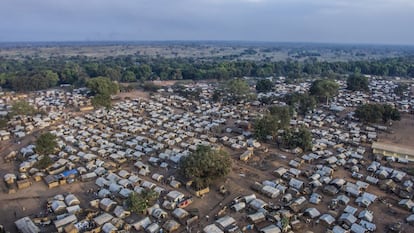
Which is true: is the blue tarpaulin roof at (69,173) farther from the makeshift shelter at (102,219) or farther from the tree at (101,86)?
the tree at (101,86)

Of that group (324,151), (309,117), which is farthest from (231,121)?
(324,151)

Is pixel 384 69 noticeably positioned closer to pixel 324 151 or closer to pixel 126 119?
pixel 324 151

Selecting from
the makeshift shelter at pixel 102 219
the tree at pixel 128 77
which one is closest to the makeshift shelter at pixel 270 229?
the makeshift shelter at pixel 102 219

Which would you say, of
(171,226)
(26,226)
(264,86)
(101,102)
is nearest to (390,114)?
(264,86)

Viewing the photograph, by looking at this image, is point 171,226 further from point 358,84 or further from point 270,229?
point 358,84

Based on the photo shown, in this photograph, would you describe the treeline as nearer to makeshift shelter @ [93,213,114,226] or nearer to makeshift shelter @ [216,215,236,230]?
makeshift shelter @ [93,213,114,226]

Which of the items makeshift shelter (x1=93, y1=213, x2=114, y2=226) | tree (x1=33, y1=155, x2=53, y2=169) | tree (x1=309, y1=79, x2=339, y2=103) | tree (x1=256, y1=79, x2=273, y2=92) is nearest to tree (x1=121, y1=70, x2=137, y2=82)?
tree (x1=256, y1=79, x2=273, y2=92)
